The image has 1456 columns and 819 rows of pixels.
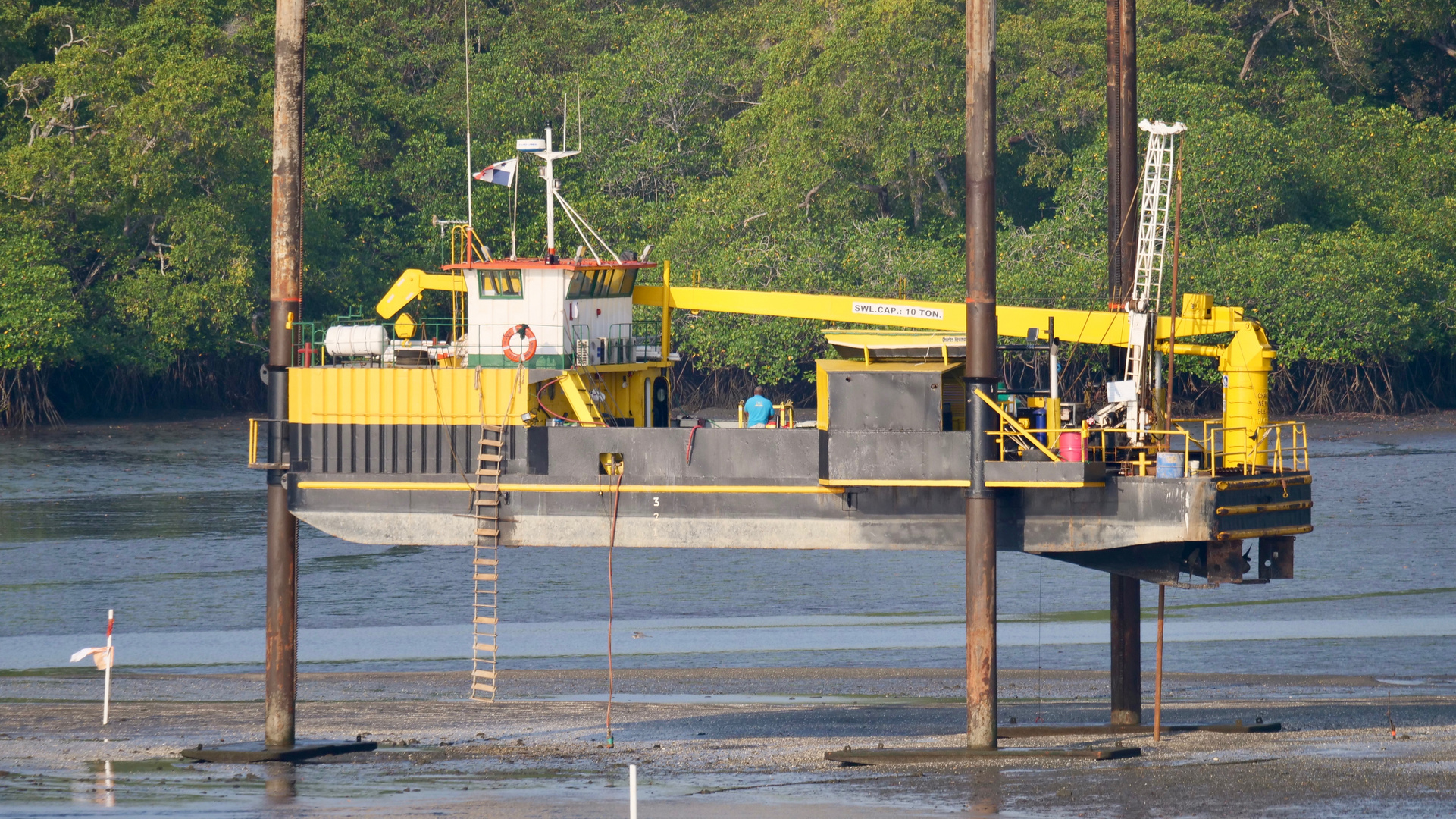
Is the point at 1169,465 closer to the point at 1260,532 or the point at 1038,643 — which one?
the point at 1260,532

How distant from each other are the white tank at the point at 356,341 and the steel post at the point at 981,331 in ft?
26.9

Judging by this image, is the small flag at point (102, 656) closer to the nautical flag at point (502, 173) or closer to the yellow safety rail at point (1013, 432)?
the nautical flag at point (502, 173)

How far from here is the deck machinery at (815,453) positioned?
68.6 feet

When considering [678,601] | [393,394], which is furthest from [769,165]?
[393,394]

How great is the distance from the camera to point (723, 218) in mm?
77125

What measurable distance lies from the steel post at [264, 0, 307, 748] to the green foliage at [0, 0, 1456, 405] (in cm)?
5019

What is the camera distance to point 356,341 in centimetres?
2411

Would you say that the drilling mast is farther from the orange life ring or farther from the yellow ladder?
the orange life ring

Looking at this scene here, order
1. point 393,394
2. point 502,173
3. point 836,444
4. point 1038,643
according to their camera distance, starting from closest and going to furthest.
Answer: point 836,444, point 393,394, point 502,173, point 1038,643

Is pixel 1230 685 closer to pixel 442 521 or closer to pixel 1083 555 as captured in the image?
pixel 1083 555

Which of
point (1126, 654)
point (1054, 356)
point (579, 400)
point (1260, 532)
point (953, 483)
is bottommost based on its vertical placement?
point (1126, 654)

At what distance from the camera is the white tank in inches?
948

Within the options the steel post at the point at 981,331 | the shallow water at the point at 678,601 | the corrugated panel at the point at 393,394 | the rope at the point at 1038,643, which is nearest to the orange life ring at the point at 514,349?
the corrugated panel at the point at 393,394

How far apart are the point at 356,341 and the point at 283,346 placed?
209cm
